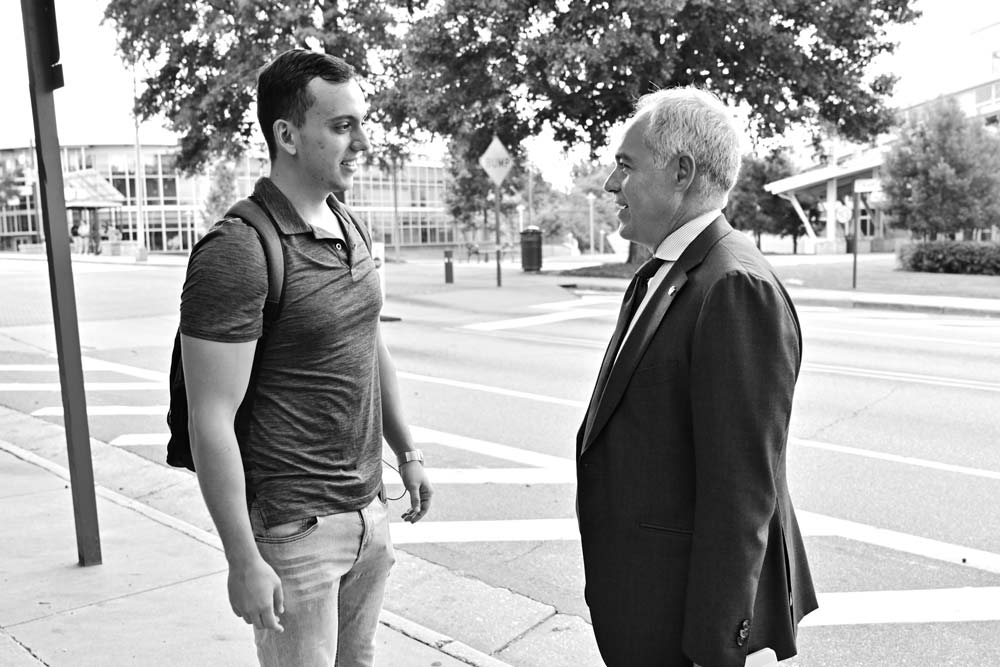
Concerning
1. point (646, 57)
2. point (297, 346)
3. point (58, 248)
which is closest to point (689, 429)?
point (297, 346)

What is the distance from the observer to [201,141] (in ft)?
94.6

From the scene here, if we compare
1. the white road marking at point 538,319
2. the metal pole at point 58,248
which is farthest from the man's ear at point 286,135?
the white road marking at point 538,319

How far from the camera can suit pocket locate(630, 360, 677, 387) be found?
195cm

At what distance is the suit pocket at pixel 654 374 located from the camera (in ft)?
6.40

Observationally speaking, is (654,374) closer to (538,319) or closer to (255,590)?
(255,590)

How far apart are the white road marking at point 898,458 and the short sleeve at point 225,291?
5746 mm

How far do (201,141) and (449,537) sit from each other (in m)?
26.2

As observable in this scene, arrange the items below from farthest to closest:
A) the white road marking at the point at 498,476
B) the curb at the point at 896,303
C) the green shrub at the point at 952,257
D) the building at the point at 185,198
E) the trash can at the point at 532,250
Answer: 1. the building at the point at 185,198
2. the trash can at the point at 532,250
3. the green shrub at the point at 952,257
4. the curb at the point at 896,303
5. the white road marking at the point at 498,476

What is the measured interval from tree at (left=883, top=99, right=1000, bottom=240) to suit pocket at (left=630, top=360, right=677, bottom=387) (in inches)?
1354

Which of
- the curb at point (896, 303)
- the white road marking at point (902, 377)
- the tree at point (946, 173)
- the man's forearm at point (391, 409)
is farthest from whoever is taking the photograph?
the tree at point (946, 173)

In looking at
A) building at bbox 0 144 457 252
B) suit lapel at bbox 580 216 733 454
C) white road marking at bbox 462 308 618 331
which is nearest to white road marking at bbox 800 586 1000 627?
suit lapel at bbox 580 216 733 454

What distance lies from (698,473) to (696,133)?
72cm

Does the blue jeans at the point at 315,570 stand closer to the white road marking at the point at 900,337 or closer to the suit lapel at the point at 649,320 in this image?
the suit lapel at the point at 649,320

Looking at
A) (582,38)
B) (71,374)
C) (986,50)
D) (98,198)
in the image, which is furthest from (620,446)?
(986,50)
